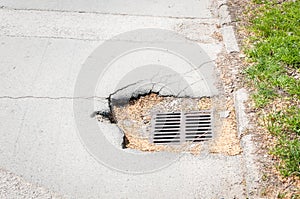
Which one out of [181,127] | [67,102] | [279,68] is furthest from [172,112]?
[279,68]

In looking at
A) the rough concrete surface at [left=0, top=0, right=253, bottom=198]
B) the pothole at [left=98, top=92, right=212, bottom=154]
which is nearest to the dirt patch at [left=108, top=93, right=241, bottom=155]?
the pothole at [left=98, top=92, right=212, bottom=154]

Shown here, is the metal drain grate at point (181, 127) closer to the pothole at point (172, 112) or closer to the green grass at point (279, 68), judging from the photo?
the pothole at point (172, 112)

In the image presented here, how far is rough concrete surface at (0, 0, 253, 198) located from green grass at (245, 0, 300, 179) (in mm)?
406

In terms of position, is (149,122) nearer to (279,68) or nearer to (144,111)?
(144,111)

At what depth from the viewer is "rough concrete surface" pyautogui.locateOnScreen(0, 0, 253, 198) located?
13.3ft

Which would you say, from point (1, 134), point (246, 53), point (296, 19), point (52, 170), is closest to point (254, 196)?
point (52, 170)

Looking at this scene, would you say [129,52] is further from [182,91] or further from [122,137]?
[122,137]

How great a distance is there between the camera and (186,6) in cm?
697

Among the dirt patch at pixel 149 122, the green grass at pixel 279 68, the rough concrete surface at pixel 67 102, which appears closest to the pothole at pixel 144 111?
the dirt patch at pixel 149 122

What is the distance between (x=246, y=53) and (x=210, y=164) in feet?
6.08

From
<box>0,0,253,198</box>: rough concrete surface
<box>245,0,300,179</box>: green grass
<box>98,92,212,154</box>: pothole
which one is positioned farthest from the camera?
<box>98,92,212,154</box>: pothole

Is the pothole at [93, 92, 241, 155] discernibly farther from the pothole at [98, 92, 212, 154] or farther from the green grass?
the green grass

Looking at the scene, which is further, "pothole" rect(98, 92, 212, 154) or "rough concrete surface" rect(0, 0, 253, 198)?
"pothole" rect(98, 92, 212, 154)

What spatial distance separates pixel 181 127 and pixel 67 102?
1314 millimetres
